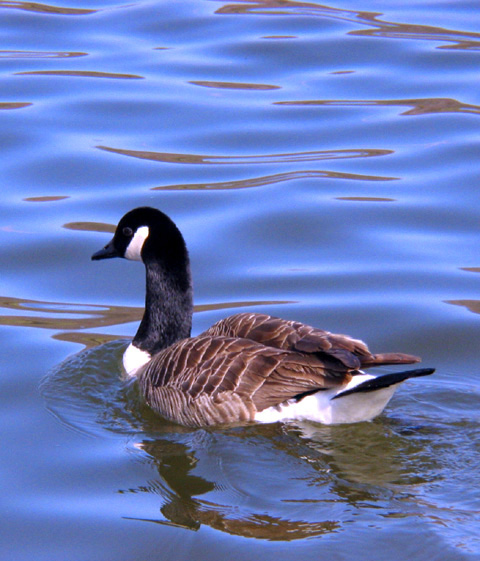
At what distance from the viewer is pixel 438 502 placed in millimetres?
5723

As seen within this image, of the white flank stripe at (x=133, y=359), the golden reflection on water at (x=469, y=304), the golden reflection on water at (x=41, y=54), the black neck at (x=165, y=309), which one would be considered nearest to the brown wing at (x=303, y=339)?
the black neck at (x=165, y=309)

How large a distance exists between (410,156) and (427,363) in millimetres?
5369

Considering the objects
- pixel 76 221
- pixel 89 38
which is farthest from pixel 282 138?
pixel 89 38

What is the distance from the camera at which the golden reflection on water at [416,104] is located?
47.3ft

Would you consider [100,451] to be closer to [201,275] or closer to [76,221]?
[201,275]

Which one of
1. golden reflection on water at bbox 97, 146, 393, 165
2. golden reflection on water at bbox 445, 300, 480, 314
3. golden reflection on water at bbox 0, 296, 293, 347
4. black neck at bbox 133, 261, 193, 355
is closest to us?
black neck at bbox 133, 261, 193, 355

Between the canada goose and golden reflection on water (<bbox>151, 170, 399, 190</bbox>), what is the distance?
13.6 ft

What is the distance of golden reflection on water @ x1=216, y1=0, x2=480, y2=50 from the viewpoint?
1730 centimetres

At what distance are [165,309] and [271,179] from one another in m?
4.48

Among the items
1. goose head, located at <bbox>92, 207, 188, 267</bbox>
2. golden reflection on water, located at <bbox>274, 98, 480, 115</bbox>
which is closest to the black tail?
goose head, located at <bbox>92, 207, 188, 267</bbox>

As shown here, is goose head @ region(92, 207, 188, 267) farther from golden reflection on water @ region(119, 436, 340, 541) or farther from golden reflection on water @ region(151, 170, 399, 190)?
golden reflection on water @ region(151, 170, 399, 190)

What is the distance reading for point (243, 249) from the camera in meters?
10.4

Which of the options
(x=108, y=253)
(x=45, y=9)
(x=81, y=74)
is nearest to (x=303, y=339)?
(x=108, y=253)

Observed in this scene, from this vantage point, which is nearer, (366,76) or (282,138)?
(282,138)
